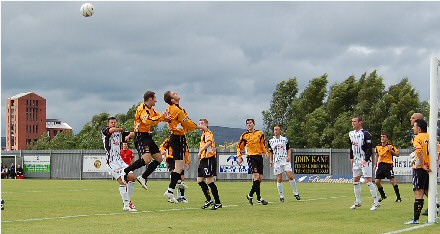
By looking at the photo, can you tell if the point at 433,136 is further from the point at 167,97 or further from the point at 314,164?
the point at 314,164

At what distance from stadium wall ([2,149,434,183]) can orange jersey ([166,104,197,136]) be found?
32.4 meters

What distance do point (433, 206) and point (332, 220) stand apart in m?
1.87

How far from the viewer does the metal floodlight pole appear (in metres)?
13.5

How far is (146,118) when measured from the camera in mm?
16688

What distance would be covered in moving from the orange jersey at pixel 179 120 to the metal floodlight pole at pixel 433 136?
538 centimetres

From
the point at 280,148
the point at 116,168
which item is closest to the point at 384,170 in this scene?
the point at 280,148

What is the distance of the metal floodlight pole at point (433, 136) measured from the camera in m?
13.5

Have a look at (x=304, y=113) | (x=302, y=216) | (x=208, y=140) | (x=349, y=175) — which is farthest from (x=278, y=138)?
(x=304, y=113)

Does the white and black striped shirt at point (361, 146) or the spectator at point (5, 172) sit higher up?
the white and black striped shirt at point (361, 146)

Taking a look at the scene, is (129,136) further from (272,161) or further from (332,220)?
(272,161)

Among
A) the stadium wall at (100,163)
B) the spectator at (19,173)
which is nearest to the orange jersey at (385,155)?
the stadium wall at (100,163)

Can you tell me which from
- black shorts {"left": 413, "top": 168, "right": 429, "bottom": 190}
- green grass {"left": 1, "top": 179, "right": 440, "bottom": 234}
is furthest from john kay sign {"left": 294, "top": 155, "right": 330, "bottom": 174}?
black shorts {"left": 413, "top": 168, "right": 429, "bottom": 190}

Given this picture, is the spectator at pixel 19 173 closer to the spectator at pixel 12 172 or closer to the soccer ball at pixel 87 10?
the spectator at pixel 12 172

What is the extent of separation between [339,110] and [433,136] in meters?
63.8
